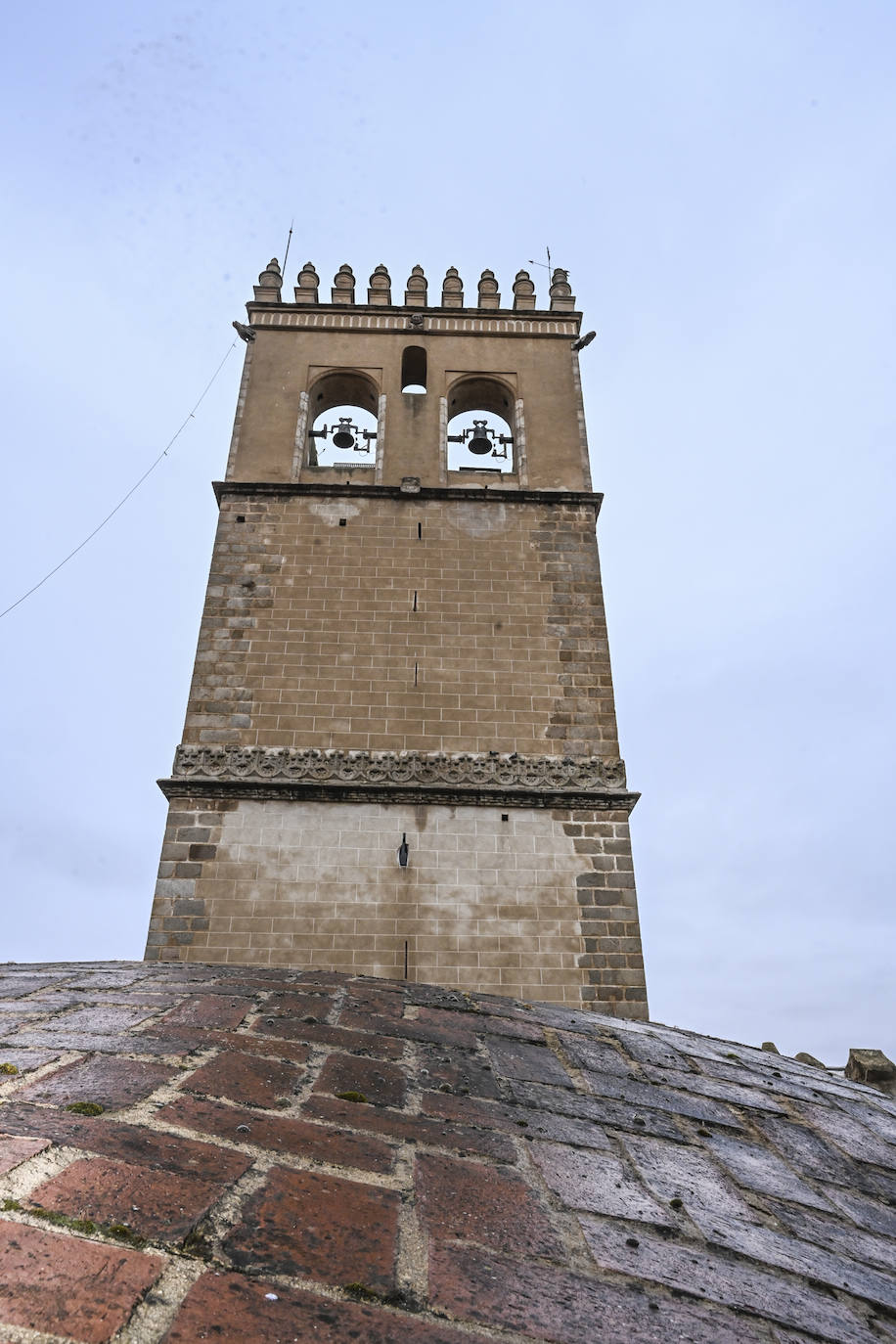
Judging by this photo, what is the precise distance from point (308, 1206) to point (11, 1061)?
124 centimetres

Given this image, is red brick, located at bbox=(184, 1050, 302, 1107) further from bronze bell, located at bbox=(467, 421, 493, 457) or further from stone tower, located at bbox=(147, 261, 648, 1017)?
bronze bell, located at bbox=(467, 421, 493, 457)

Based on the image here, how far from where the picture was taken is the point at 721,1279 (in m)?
1.98

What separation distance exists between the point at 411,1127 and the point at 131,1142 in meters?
0.83

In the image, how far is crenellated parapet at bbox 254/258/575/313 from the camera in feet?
48.3

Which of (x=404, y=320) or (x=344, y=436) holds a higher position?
(x=404, y=320)

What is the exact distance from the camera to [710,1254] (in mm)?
2119

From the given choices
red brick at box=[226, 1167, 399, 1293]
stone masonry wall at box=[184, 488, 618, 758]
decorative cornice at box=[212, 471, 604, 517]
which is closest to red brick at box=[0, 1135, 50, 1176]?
red brick at box=[226, 1167, 399, 1293]

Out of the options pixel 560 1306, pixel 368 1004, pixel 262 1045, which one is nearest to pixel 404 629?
pixel 368 1004

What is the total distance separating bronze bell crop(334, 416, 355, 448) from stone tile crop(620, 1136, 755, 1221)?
1176cm

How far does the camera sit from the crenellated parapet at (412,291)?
14711 millimetres

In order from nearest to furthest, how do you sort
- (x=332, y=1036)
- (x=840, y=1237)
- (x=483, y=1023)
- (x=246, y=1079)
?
(x=840, y=1237) < (x=246, y=1079) < (x=332, y=1036) < (x=483, y=1023)

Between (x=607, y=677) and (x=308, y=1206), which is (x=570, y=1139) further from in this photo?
(x=607, y=677)

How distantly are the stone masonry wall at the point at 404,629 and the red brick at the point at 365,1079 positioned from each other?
286 inches

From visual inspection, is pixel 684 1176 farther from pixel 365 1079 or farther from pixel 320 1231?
pixel 320 1231
